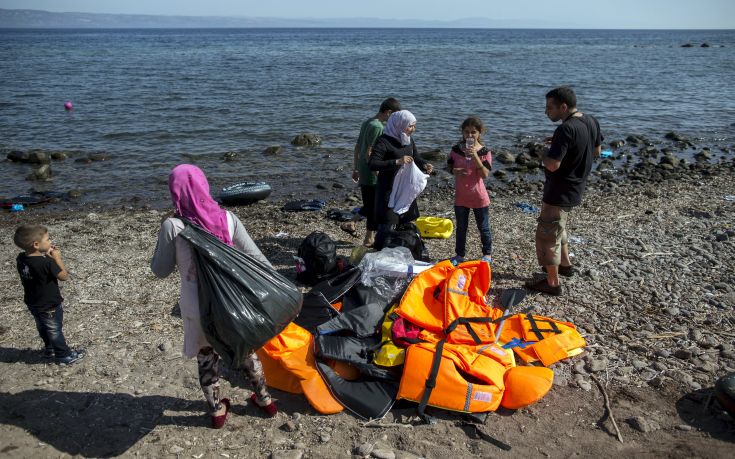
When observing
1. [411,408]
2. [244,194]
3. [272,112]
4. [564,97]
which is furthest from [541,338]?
[272,112]

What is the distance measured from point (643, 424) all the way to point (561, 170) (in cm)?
269

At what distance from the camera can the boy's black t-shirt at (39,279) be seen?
14.9ft

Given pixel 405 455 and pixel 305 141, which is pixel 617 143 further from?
A: pixel 405 455

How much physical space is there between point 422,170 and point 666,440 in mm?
4158

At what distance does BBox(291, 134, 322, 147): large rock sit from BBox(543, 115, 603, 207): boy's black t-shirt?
11.8 meters

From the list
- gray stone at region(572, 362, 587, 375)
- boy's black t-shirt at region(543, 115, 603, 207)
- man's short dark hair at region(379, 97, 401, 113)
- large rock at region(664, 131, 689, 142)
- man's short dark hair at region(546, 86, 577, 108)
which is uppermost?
man's short dark hair at region(546, 86, 577, 108)

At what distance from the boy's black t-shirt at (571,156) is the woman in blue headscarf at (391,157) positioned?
155 cm

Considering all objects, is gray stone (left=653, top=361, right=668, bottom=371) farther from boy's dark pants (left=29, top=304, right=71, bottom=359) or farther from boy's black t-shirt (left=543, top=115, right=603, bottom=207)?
boy's dark pants (left=29, top=304, right=71, bottom=359)

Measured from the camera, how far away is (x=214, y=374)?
12.9 ft

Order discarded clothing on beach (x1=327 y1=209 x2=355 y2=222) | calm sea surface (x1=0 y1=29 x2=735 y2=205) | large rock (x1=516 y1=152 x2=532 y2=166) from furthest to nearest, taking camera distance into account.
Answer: large rock (x1=516 y1=152 x2=532 y2=166)
calm sea surface (x1=0 y1=29 x2=735 y2=205)
discarded clothing on beach (x1=327 y1=209 x2=355 y2=222)

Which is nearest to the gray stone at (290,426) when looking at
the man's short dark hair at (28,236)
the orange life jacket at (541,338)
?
the orange life jacket at (541,338)

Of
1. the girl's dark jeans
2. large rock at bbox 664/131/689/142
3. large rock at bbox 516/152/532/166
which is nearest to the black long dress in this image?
the girl's dark jeans

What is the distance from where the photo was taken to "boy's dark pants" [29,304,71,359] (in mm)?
4777

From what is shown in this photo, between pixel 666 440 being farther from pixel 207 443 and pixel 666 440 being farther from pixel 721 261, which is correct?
pixel 721 261
